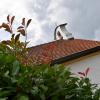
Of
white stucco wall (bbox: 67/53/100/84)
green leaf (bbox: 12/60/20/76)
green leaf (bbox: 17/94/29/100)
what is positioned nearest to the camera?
green leaf (bbox: 17/94/29/100)

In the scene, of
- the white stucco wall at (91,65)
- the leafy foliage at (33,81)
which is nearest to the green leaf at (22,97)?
the leafy foliage at (33,81)

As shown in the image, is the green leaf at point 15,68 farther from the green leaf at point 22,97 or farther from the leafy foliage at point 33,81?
the green leaf at point 22,97

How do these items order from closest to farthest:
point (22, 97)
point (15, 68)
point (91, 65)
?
1. point (22, 97)
2. point (15, 68)
3. point (91, 65)

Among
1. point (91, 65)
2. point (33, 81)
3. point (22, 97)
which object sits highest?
point (91, 65)

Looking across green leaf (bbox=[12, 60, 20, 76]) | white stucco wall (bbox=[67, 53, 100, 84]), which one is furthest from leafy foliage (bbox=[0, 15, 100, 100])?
white stucco wall (bbox=[67, 53, 100, 84])

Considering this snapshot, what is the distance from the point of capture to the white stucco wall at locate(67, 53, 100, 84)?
61.4ft

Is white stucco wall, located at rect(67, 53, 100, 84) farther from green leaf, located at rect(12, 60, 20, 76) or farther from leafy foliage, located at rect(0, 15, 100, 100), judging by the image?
green leaf, located at rect(12, 60, 20, 76)

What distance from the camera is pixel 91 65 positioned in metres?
19.5

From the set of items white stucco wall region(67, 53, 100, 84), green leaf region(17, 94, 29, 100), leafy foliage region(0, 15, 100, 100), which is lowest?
green leaf region(17, 94, 29, 100)

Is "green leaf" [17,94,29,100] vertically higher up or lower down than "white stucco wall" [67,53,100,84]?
lower down

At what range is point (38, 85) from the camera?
2787 millimetres

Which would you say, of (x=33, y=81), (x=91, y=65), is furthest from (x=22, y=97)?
(x=91, y=65)

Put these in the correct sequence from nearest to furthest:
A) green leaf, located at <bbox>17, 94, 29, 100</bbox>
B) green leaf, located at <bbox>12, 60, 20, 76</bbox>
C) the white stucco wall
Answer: green leaf, located at <bbox>17, 94, 29, 100</bbox> < green leaf, located at <bbox>12, 60, 20, 76</bbox> < the white stucco wall

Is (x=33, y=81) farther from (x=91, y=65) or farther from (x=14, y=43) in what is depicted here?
(x=91, y=65)
